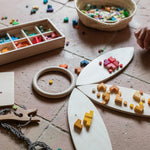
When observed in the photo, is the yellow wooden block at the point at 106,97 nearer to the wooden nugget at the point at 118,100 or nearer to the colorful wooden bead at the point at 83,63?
the wooden nugget at the point at 118,100

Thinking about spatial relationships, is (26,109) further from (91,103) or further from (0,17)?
(0,17)

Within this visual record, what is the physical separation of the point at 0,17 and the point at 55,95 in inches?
37.0

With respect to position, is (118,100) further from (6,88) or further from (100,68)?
(6,88)

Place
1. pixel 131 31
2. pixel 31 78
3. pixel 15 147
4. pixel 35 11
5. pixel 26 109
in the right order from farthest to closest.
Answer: pixel 35 11 < pixel 131 31 < pixel 31 78 < pixel 26 109 < pixel 15 147

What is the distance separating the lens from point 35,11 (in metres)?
1.89

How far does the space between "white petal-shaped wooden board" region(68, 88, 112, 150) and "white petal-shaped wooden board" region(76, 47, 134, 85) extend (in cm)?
12

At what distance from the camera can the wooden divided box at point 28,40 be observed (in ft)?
4.69

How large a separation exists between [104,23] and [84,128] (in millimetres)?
849

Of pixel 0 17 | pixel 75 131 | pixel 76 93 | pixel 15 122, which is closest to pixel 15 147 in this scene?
pixel 15 122

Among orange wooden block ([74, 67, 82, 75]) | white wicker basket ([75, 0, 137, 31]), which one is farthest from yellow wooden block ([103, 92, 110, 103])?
white wicker basket ([75, 0, 137, 31])

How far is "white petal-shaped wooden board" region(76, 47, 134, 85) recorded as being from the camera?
1359 millimetres

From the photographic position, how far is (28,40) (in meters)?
1.50

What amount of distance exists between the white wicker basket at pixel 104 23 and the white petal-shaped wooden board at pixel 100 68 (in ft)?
0.72

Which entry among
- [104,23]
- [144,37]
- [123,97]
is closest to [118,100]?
[123,97]
